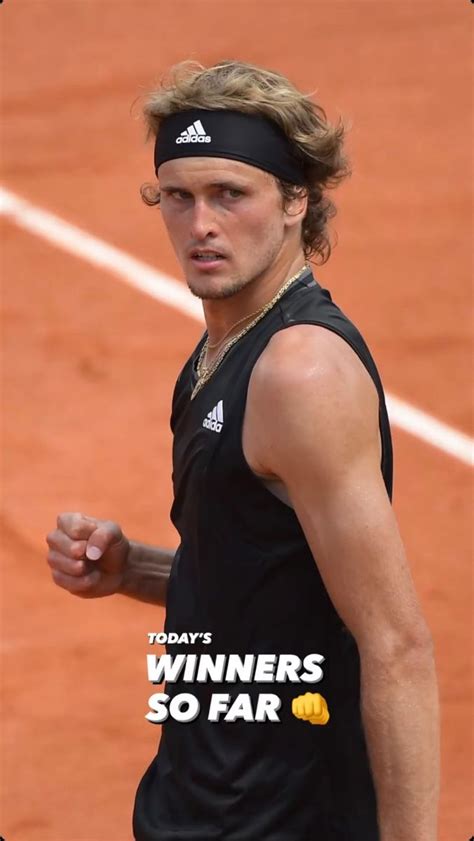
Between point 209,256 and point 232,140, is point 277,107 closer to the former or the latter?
point 232,140

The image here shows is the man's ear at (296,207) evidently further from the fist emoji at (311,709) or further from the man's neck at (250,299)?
the fist emoji at (311,709)

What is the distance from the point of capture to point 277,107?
163 inches

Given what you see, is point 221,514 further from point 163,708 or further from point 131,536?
point 131,536

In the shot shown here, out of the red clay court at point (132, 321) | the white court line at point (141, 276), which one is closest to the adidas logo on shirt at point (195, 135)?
the red clay court at point (132, 321)

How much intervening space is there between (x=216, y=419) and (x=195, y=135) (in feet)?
2.63

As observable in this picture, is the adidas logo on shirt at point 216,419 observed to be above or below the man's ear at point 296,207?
below

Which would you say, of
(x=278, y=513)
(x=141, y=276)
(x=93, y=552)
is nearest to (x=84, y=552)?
(x=93, y=552)

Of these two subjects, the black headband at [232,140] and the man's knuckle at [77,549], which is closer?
the black headband at [232,140]

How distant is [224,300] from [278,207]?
301mm

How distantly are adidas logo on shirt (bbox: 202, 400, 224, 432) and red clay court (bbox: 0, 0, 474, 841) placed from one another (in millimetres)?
3138

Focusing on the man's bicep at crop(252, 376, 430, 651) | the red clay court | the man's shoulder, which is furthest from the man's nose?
the red clay court

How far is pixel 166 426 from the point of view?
9844mm

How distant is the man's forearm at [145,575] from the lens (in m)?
4.81

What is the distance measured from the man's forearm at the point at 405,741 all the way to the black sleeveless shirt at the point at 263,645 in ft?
0.95
